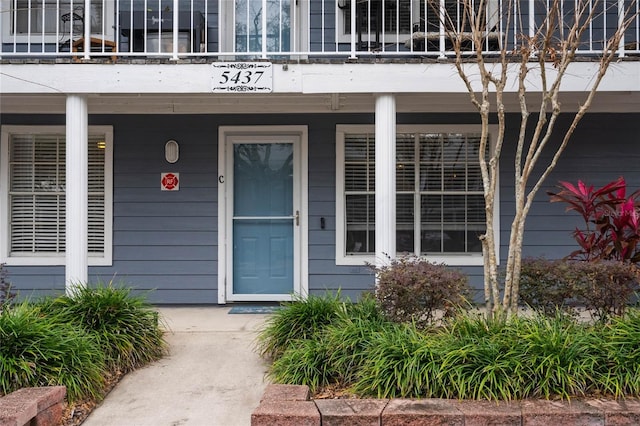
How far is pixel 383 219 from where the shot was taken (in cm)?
534

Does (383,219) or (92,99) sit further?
(92,99)

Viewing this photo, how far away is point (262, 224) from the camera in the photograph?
6902 mm

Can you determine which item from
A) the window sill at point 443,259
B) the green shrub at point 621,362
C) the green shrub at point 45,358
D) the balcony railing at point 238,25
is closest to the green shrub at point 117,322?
the green shrub at point 45,358

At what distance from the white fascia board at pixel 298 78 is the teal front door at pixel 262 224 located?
1.52m

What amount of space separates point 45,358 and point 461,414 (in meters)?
2.78

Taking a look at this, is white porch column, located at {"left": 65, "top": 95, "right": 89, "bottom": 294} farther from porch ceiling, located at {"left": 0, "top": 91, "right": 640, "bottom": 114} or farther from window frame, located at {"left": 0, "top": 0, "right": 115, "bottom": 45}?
window frame, located at {"left": 0, "top": 0, "right": 115, "bottom": 45}

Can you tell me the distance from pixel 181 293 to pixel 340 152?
264 centimetres

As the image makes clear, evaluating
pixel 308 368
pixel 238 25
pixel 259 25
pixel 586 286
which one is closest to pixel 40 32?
pixel 238 25

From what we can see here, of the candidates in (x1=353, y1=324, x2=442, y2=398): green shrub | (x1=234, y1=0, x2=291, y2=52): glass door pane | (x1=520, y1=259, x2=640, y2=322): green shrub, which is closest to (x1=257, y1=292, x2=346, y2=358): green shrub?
(x1=353, y1=324, x2=442, y2=398): green shrub

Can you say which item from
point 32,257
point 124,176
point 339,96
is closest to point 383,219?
point 339,96

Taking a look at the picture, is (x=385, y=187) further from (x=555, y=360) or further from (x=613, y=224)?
(x=555, y=360)

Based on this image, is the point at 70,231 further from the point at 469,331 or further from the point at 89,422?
the point at 469,331

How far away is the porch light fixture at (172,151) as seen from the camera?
6.77 m

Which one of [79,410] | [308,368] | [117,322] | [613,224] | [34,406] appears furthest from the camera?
[613,224]
